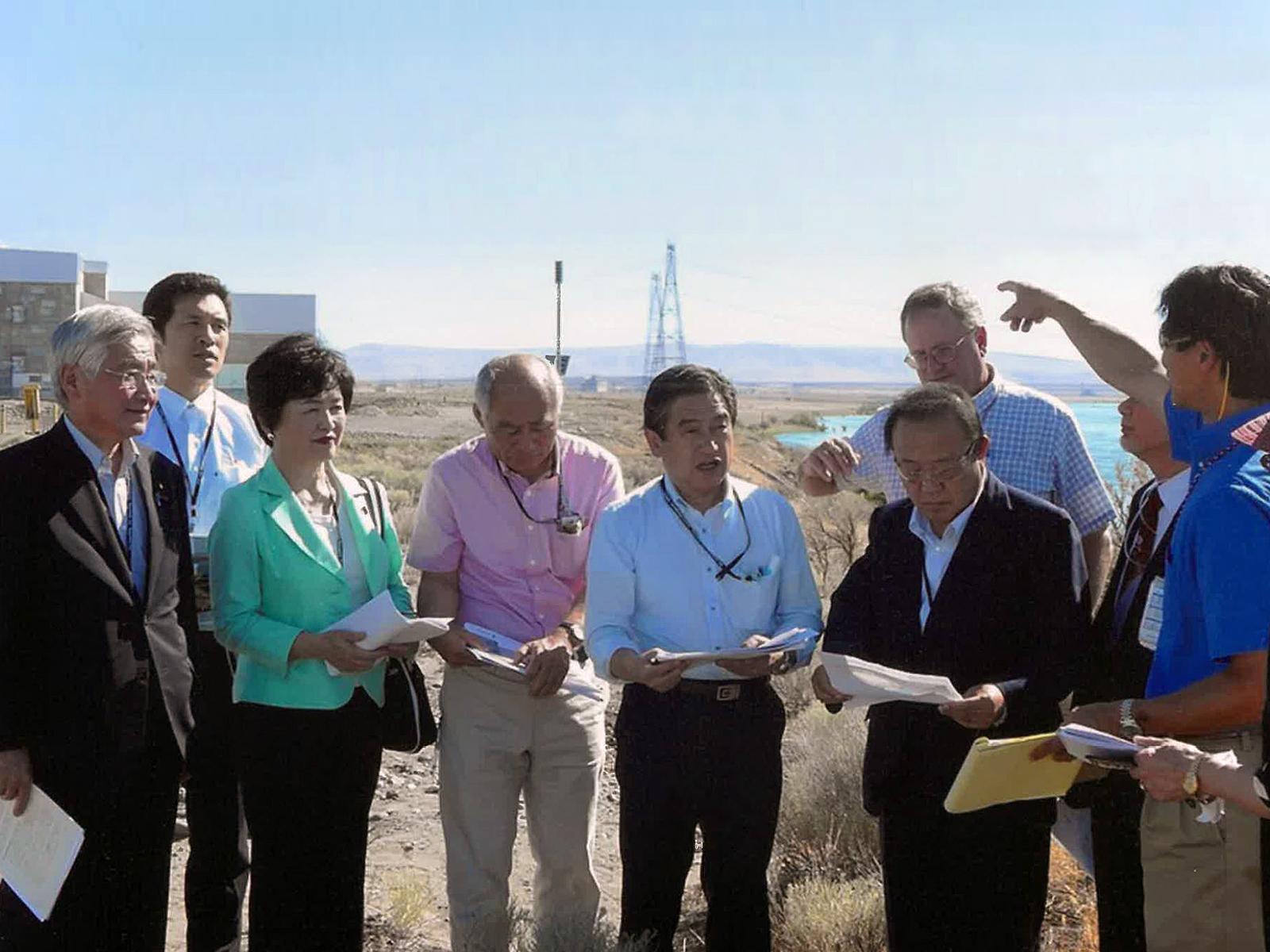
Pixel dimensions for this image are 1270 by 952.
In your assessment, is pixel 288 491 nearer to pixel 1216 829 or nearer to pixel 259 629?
pixel 259 629

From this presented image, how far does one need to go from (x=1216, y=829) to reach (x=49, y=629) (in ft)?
9.87

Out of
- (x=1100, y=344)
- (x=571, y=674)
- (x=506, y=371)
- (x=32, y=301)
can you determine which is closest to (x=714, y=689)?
(x=571, y=674)

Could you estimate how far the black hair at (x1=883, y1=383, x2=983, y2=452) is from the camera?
11.6 ft

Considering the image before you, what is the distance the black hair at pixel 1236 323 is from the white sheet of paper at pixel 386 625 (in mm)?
2176

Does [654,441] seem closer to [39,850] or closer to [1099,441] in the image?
[39,850]

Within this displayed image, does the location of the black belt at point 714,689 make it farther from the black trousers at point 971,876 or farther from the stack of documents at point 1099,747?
the stack of documents at point 1099,747

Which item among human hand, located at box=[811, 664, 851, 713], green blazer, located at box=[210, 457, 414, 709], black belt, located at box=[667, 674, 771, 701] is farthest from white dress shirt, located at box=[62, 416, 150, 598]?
human hand, located at box=[811, 664, 851, 713]

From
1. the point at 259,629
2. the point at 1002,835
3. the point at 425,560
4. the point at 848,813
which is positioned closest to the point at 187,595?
the point at 259,629

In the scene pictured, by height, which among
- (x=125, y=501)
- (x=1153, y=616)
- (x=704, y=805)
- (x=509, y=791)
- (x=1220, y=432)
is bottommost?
(x=509, y=791)

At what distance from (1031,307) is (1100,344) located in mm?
271

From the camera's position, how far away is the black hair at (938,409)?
11.6 ft

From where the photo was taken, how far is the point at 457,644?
4.15m

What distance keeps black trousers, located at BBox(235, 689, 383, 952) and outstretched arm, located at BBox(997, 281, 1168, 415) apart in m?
2.59

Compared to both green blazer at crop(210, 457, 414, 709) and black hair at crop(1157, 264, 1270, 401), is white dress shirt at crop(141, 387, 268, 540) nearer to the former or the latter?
green blazer at crop(210, 457, 414, 709)
